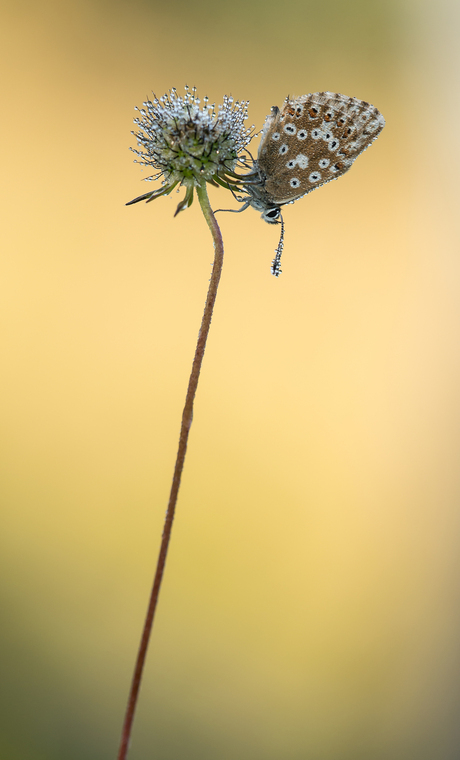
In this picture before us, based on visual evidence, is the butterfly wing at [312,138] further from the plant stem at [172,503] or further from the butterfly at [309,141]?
the plant stem at [172,503]

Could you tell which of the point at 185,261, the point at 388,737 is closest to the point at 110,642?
the point at 388,737

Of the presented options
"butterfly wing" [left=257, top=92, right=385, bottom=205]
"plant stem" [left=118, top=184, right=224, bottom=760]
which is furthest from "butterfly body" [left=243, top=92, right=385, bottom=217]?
"plant stem" [left=118, top=184, right=224, bottom=760]

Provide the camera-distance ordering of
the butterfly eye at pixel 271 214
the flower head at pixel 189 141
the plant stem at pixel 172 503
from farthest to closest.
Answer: the butterfly eye at pixel 271 214
the flower head at pixel 189 141
the plant stem at pixel 172 503

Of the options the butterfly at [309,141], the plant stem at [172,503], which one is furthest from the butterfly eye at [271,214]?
the plant stem at [172,503]

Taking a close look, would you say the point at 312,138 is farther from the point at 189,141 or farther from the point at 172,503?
the point at 172,503

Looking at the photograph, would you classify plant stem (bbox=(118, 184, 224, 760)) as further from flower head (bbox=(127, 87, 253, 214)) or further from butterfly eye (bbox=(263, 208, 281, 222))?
butterfly eye (bbox=(263, 208, 281, 222))

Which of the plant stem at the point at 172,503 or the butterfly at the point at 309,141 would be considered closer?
the plant stem at the point at 172,503

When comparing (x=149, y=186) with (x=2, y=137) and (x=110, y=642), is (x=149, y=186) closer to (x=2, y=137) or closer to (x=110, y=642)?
(x=2, y=137)

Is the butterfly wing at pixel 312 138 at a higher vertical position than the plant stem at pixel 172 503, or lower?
higher
